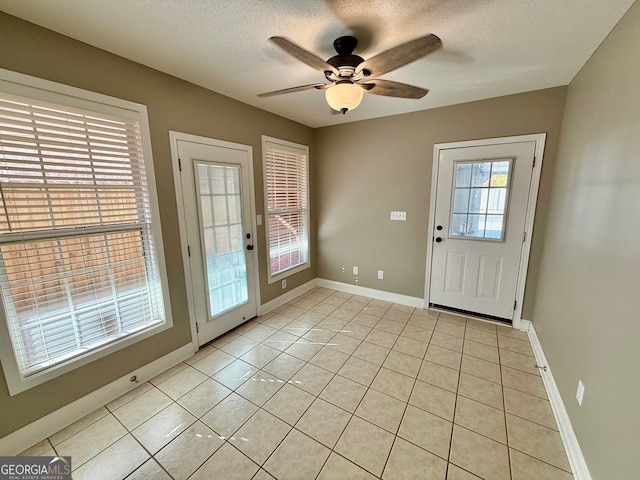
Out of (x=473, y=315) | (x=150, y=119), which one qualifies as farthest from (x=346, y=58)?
(x=473, y=315)

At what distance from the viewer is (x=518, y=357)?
2.33m

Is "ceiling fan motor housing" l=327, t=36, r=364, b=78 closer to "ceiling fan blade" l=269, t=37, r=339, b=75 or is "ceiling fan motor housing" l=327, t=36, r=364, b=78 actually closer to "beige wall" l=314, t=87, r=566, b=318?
"ceiling fan blade" l=269, t=37, r=339, b=75

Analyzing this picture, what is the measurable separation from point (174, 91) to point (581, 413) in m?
3.54

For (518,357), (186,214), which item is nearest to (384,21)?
(186,214)

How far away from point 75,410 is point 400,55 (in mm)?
2996

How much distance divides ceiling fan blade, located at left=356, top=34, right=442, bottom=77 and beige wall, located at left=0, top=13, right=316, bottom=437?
1.53 metres

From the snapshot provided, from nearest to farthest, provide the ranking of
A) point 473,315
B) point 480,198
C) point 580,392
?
1. point 580,392
2. point 480,198
3. point 473,315

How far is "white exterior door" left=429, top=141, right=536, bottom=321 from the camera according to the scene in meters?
2.62

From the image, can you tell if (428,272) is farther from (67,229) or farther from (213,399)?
(67,229)

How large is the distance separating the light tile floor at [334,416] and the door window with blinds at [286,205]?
1157mm

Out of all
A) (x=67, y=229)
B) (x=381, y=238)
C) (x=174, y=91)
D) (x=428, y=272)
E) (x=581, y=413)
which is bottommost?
(x=581, y=413)

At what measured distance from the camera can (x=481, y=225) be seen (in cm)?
282

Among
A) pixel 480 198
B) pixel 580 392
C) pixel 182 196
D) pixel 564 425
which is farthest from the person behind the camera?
pixel 480 198

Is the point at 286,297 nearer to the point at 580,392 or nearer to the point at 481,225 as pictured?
the point at 481,225
